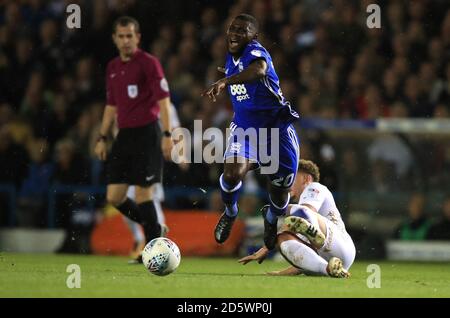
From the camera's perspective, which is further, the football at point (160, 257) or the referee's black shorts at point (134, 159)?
the referee's black shorts at point (134, 159)

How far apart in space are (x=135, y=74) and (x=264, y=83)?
6.63 ft

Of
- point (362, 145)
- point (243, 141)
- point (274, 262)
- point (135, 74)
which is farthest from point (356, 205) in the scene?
point (243, 141)

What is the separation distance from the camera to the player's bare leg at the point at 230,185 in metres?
8.23

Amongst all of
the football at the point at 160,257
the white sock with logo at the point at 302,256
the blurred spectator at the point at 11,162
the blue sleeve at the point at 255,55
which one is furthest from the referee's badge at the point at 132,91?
the blurred spectator at the point at 11,162

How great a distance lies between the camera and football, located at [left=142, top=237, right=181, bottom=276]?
7.97 m

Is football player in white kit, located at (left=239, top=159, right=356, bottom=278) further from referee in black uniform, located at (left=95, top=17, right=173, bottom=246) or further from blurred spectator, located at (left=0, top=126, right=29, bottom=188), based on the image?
blurred spectator, located at (left=0, top=126, right=29, bottom=188)

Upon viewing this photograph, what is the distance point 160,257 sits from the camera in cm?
797

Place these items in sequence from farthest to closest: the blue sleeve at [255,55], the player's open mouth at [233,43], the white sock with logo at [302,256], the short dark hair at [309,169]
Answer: the short dark hair at [309,169]
the player's open mouth at [233,43]
the blue sleeve at [255,55]
the white sock with logo at [302,256]

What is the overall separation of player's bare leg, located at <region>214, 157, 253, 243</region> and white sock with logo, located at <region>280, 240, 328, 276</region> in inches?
25.1

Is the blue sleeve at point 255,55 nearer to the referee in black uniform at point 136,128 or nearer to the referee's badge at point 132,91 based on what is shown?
the referee in black uniform at point 136,128

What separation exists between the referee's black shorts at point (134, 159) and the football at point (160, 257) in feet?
6.20

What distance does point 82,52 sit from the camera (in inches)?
567

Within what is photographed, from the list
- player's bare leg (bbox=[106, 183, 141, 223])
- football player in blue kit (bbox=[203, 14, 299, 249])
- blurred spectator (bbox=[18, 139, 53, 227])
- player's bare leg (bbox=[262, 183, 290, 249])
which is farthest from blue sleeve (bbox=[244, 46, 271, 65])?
blurred spectator (bbox=[18, 139, 53, 227])

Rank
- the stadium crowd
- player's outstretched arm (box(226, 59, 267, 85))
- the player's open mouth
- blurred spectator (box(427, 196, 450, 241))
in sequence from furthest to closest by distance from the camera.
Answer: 1. the stadium crowd
2. blurred spectator (box(427, 196, 450, 241))
3. the player's open mouth
4. player's outstretched arm (box(226, 59, 267, 85))
